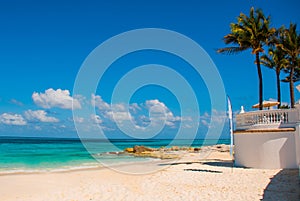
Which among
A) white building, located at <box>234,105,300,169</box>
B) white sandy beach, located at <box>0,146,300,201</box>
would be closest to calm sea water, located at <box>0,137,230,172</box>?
white sandy beach, located at <box>0,146,300,201</box>

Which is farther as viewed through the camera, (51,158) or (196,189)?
(51,158)

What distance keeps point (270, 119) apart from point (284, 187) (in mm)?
4793

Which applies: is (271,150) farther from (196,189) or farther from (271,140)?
(196,189)

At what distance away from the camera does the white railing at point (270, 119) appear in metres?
13.1

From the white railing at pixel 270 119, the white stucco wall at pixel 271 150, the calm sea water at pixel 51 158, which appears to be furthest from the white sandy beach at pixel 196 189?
the calm sea water at pixel 51 158

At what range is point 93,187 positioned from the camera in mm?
11617

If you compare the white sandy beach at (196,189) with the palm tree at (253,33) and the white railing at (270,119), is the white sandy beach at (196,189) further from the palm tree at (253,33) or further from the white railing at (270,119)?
the palm tree at (253,33)

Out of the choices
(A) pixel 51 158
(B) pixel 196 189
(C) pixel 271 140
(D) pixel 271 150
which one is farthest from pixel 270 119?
(A) pixel 51 158

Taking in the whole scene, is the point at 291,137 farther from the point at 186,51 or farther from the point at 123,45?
the point at 123,45

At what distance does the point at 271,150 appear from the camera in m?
13.2

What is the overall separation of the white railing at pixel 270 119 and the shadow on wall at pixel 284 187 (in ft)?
7.21

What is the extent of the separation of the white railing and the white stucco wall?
1.25 feet

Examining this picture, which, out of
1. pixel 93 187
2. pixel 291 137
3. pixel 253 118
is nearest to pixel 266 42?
pixel 253 118

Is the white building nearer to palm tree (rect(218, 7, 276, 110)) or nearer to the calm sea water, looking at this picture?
palm tree (rect(218, 7, 276, 110))
